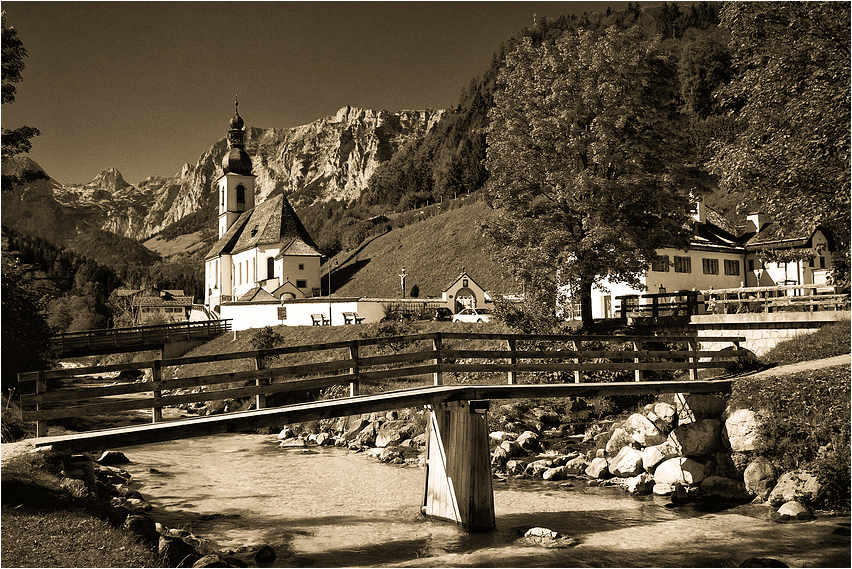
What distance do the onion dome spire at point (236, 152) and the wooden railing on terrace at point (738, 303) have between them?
230ft

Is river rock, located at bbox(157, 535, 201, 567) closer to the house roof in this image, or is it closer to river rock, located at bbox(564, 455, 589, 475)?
river rock, located at bbox(564, 455, 589, 475)

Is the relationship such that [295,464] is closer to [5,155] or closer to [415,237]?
[5,155]

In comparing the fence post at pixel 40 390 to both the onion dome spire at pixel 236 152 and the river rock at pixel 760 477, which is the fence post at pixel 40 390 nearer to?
the river rock at pixel 760 477

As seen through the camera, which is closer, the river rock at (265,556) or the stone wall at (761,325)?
the river rock at (265,556)

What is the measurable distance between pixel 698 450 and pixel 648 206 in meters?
12.4

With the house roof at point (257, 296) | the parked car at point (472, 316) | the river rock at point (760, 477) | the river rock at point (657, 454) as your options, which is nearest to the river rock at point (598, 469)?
the river rock at point (657, 454)

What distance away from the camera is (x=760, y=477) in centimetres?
1532

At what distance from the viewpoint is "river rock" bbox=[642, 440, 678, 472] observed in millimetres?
17156

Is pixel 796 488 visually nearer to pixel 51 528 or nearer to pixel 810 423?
pixel 810 423

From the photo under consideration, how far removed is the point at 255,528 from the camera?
14445 millimetres

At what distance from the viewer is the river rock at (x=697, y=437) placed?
1692 cm

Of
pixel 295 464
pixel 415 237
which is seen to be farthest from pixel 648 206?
pixel 415 237

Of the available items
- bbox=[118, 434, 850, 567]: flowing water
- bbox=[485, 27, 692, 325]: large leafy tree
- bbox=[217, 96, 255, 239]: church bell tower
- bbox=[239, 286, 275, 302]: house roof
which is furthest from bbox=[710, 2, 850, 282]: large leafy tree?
bbox=[217, 96, 255, 239]: church bell tower

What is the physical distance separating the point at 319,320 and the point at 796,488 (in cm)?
3905
